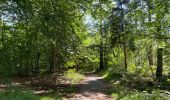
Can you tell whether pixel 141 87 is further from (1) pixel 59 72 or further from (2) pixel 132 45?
(2) pixel 132 45

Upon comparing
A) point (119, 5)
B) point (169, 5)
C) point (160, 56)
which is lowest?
point (160, 56)

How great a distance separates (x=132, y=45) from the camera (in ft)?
86.2

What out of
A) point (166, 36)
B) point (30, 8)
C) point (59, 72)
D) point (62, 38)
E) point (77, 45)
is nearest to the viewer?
point (30, 8)

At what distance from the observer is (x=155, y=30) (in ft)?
47.4

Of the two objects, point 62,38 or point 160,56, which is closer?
point 62,38

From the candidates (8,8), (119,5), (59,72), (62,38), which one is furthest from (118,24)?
(8,8)

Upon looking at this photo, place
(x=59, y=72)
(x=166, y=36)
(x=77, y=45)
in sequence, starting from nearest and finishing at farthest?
(x=166, y=36) → (x=77, y=45) → (x=59, y=72)

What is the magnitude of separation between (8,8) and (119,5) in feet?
49.6

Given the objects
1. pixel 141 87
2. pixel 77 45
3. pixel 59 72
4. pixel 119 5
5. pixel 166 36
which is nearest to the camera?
pixel 166 36

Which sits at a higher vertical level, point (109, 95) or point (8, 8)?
point (8, 8)

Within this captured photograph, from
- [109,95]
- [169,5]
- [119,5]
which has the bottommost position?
[109,95]

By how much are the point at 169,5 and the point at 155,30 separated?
4.16 meters

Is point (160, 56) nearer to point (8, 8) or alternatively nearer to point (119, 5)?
point (119, 5)

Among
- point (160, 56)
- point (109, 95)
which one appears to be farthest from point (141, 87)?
point (160, 56)
